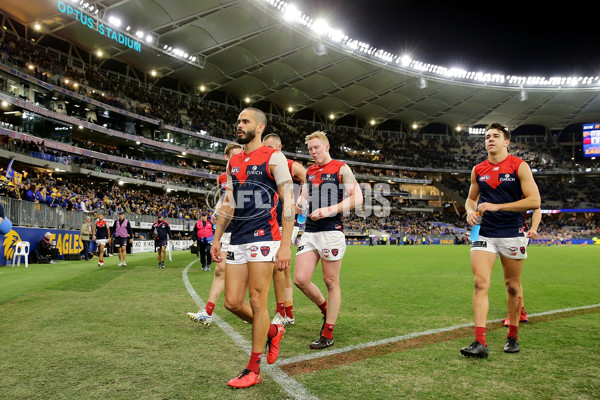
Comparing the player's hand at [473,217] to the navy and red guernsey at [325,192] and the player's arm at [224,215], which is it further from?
the player's arm at [224,215]

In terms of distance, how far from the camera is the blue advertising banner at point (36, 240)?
53.1 ft

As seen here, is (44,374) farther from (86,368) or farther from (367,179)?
(367,179)

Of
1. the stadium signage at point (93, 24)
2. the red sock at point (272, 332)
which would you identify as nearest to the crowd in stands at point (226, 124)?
the stadium signage at point (93, 24)

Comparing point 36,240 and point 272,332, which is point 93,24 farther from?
point 272,332

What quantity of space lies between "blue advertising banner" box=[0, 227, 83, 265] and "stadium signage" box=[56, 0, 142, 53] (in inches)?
903

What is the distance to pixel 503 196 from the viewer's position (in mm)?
Answer: 4871

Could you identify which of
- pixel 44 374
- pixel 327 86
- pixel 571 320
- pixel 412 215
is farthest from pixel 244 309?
pixel 412 215

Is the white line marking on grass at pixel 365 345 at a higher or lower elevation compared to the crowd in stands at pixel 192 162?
lower

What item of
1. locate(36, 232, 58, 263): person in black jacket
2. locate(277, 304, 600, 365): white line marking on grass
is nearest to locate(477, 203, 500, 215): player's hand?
locate(277, 304, 600, 365): white line marking on grass

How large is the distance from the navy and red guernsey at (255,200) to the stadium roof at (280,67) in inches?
1504

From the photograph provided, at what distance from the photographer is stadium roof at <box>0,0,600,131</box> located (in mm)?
40469

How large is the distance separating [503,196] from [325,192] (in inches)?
82.8

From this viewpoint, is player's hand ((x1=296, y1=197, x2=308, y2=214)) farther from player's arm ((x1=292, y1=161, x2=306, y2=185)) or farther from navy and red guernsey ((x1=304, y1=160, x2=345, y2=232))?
player's arm ((x1=292, y1=161, x2=306, y2=185))

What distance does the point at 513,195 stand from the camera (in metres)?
4.86
